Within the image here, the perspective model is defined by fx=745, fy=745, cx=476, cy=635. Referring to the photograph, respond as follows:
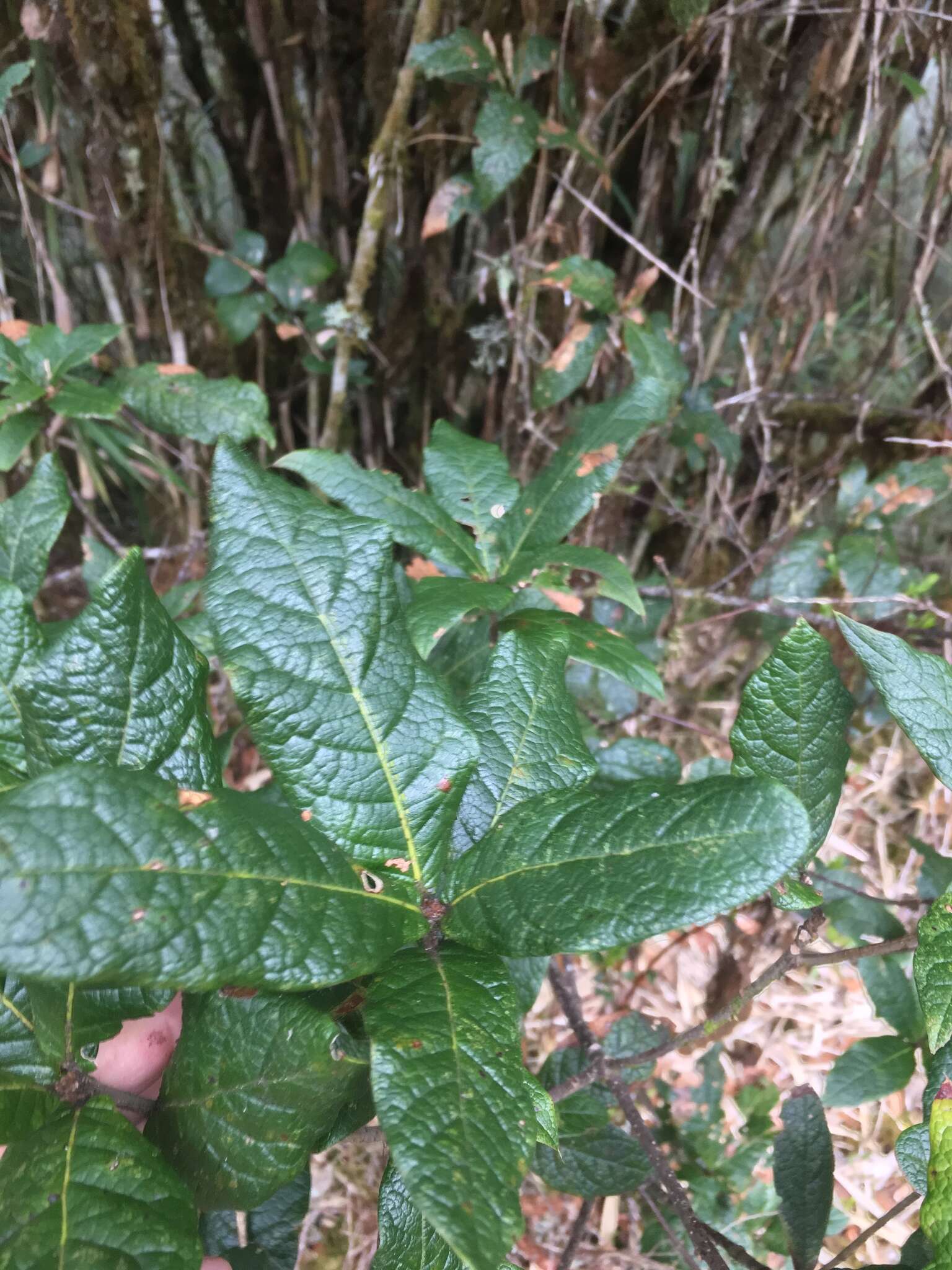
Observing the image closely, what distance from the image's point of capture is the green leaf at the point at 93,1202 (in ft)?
1.33

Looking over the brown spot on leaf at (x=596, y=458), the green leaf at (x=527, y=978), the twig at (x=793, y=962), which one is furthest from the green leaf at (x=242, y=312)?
the twig at (x=793, y=962)

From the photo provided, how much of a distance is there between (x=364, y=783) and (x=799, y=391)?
1.85 meters

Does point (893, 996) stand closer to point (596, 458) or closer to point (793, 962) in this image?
point (793, 962)

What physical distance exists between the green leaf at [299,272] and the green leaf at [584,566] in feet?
3.49

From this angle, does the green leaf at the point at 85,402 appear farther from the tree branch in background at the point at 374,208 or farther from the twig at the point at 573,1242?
the twig at the point at 573,1242

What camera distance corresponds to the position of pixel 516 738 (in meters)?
0.57

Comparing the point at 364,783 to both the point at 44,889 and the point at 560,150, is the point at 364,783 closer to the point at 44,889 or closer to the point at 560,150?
the point at 44,889

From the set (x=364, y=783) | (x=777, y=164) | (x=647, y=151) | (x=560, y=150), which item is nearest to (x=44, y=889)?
(x=364, y=783)

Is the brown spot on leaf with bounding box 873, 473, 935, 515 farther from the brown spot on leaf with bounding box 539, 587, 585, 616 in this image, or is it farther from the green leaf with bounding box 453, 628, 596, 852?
the green leaf with bounding box 453, 628, 596, 852

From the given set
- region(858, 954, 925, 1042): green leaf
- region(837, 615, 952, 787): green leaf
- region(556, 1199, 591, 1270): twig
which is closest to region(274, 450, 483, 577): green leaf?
region(837, 615, 952, 787): green leaf

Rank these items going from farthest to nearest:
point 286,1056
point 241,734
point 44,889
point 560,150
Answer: point 241,734
point 560,150
point 286,1056
point 44,889

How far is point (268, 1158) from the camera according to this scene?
0.47 meters

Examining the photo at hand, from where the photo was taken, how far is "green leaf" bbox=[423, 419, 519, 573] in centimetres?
91

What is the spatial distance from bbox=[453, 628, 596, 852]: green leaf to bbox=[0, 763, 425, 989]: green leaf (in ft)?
0.48
